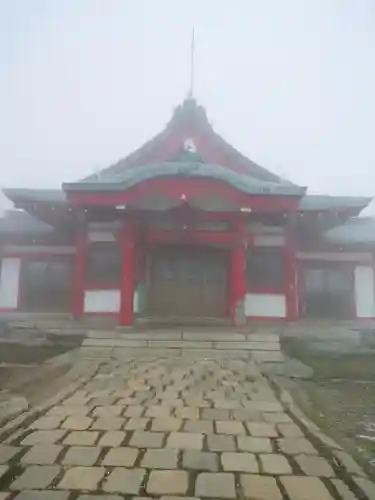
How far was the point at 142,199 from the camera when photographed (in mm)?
10977

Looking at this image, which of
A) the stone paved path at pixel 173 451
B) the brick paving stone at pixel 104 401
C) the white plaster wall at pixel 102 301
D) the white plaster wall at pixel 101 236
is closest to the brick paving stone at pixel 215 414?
the stone paved path at pixel 173 451

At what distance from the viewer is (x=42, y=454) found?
369cm

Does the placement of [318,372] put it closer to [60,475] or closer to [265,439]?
[265,439]

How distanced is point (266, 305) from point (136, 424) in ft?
26.8

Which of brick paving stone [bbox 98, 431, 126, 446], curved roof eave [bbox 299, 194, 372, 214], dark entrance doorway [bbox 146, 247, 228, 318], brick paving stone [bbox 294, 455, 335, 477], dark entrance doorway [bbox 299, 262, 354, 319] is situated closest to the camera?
brick paving stone [bbox 294, 455, 335, 477]

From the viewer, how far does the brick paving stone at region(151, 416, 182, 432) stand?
446cm

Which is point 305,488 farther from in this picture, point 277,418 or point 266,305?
point 266,305

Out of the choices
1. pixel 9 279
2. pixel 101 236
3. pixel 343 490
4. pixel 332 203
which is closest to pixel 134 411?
pixel 343 490

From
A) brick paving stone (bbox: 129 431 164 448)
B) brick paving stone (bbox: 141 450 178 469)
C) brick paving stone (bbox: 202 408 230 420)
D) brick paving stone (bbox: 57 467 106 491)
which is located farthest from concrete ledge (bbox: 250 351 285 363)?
brick paving stone (bbox: 57 467 106 491)

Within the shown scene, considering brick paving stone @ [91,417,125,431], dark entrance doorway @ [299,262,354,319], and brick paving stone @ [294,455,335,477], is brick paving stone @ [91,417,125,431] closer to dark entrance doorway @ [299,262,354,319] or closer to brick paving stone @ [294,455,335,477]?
brick paving stone @ [294,455,335,477]

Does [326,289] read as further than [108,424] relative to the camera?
Yes

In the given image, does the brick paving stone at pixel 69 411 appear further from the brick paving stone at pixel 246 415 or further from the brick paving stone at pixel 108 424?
the brick paving stone at pixel 246 415

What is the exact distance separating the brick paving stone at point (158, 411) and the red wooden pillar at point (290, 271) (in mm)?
7323

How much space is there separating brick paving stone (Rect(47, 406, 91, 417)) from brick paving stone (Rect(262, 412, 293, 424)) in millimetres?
2170
